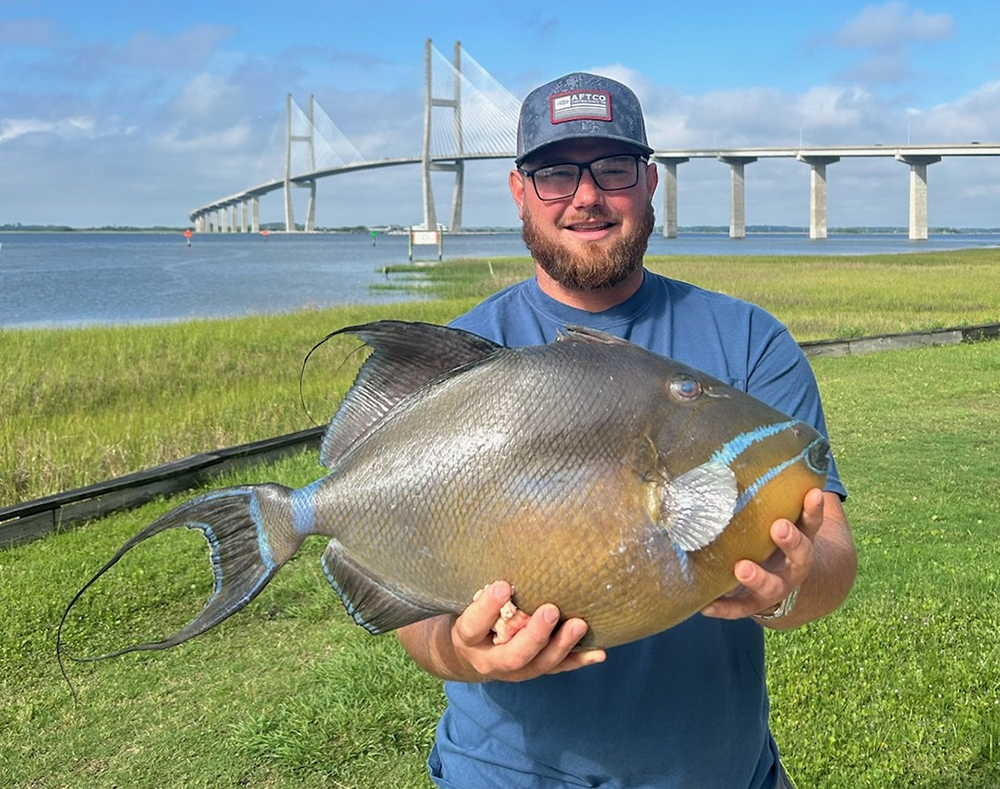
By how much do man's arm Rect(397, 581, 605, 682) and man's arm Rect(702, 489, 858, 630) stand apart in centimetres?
23

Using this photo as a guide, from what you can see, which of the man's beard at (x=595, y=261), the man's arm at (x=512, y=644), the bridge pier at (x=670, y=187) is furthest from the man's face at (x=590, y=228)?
the bridge pier at (x=670, y=187)

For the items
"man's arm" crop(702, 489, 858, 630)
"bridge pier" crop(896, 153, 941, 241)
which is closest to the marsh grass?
"man's arm" crop(702, 489, 858, 630)

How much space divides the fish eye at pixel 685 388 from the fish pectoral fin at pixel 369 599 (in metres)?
0.50

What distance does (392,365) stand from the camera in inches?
61.1

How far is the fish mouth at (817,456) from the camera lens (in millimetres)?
1358

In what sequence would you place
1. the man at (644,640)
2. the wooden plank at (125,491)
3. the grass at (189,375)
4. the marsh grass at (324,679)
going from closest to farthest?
the man at (644,640) < the marsh grass at (324,679) < the wooden plank at (125,491) < the grass at (189,375)

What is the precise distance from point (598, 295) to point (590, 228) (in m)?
0.14

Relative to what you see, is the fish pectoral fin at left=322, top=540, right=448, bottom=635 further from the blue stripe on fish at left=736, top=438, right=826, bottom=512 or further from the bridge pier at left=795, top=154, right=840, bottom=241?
the bridge pier at left=795, top=154, right=840, bottom=241

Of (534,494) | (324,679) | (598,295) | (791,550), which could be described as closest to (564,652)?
(534,494)

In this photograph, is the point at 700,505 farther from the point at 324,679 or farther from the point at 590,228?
the point at 324,679

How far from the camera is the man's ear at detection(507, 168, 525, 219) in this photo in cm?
213

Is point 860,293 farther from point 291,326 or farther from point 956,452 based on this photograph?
point 956,452

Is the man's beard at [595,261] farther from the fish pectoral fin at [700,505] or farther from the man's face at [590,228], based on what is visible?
the fish pectoral fin at [700,505]

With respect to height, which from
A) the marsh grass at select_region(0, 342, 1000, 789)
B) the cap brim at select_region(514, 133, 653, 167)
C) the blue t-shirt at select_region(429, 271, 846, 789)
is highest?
the cap brim at select_region(514, 133, 653, 167)
